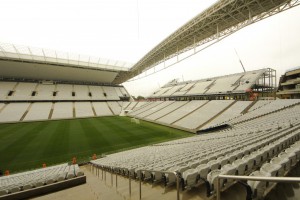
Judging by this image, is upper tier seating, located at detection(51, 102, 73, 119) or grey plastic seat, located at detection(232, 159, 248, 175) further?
upper tier seating, located at detection(51, 102, 73, 119)

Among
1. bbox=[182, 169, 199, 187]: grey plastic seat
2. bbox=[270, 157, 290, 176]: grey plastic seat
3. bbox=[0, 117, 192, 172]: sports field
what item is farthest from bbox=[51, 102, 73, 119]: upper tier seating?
bbox=[270, 157, 290, 176]: grey plastic seat

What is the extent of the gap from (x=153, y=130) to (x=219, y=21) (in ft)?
49.2

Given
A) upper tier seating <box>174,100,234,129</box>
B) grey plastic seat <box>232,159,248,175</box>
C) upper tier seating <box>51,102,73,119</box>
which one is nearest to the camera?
grey plastic seat <box>232,159,248,175</box>

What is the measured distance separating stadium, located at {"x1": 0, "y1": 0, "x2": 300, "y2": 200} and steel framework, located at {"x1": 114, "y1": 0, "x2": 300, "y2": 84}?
10 cm

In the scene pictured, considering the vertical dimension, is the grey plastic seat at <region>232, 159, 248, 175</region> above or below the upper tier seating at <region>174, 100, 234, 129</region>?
above

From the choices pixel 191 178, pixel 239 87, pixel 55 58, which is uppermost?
pixel 55 58

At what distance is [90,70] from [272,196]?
149ft

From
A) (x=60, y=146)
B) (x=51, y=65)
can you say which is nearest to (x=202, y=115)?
(x=60, y=146)

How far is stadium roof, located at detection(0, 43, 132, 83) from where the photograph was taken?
1297 inches

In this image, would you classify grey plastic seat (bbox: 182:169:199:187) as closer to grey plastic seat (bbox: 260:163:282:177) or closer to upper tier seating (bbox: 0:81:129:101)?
grey plastic seat (bbox: 260:163:282:177)

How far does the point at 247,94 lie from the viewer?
26.0m

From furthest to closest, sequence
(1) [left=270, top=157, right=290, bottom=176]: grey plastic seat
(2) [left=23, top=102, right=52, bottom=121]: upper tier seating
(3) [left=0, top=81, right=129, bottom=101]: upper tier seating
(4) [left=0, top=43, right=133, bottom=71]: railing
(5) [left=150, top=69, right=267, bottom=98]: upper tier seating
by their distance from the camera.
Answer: (3) [left=0, top=81, right=129, bottom=101]: upper tier seating
(2) [left=23, top=102, right=52, bottom=121]: upper tier seating
(4) [left=0, top=43, right=133, bottom=71]: railing
(5) [left=150, top=69, right=267, bottom=98]: upper tier seating
(1) [left=270, top=157, right=290, bottom=176]: grey plastic seat

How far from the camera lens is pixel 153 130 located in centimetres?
2275

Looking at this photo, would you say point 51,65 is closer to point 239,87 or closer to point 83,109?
point 83,109
